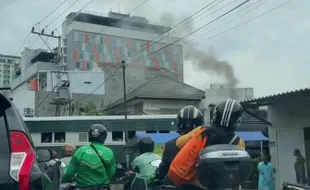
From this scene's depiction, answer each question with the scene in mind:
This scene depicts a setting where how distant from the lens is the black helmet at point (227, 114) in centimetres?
367

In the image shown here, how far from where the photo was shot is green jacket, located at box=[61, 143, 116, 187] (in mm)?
5410

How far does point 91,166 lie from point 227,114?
2193mm

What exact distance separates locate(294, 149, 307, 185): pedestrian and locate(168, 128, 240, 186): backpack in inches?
457

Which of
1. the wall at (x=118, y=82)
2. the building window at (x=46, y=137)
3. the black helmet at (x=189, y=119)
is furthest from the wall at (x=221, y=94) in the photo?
the black helmet at (x=189, y=119)

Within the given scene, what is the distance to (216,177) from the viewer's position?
3412 mm

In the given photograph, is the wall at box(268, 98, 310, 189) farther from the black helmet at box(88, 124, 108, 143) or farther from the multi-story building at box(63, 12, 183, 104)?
the multi-story building at box(63, 12, 183, 104)

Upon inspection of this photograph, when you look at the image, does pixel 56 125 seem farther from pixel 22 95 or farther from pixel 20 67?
pixel 20 67

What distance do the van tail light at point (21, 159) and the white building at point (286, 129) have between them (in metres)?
11.8

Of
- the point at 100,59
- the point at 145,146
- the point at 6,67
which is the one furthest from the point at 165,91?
the point at 100,59

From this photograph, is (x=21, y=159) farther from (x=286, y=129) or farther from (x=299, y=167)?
(x=286, y=129)

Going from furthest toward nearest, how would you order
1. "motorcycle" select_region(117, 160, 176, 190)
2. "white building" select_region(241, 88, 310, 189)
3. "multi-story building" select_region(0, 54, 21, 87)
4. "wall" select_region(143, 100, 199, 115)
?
1. "multi-story building" select_region(0, 54, 21, 87)
2. "wall" select_region(143, 100, 199, 115)
3. "white building" select_region(241, 88, 310, 189)
4. "motorcycle" select_region(117, 160, 176, 190)

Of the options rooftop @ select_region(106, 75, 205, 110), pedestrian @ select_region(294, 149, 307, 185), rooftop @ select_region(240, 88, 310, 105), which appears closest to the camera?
rooftop @ select_region(240, 88, 310, 105)

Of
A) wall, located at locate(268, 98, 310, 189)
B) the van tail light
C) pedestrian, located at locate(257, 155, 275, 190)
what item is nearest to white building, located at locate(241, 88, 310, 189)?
wall, located at locate(268, 98, 310, 189)

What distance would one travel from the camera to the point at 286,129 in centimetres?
1633
